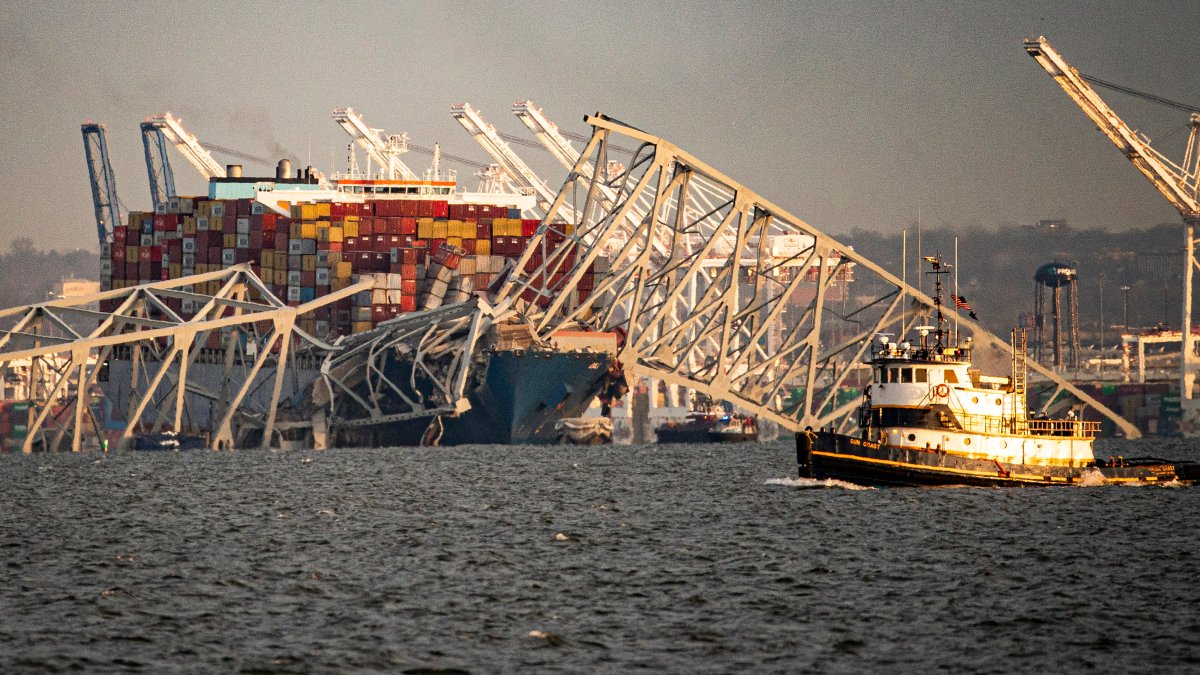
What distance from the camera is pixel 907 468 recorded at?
65.3 meters

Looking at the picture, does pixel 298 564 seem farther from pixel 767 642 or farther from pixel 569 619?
pixel 767 642

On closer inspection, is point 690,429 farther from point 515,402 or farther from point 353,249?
point 515,402

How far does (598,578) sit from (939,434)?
2557 centimetres

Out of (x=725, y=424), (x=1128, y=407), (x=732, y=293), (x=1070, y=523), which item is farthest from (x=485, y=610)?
(x=1128, y=407)

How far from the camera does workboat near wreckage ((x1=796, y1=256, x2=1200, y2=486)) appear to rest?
65.8 m

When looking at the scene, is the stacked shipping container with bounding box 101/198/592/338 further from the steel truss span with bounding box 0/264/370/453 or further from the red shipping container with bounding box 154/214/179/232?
the steel truss span with bounding box 0/264/370/453

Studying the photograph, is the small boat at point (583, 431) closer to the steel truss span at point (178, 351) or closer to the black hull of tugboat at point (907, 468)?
the steel truss span at point (178, 351)

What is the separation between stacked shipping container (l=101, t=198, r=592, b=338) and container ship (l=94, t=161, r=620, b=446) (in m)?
0.09

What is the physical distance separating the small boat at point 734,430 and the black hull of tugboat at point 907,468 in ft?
284

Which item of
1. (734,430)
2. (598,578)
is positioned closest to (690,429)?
(734,430)

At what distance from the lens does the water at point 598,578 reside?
34.2 m

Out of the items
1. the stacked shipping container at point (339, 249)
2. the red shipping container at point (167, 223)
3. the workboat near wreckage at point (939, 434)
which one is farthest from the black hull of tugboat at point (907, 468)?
the red shipping container at point (167, 223)

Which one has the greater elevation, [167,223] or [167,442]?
[167,223]

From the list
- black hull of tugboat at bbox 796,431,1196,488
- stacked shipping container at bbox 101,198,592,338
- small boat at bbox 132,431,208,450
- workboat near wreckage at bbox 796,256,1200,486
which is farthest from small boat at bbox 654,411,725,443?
workboat near wreckage at bbox 796,256,1200,486
